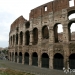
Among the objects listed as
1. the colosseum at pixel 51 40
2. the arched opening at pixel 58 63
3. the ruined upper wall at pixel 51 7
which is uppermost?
the ruined upper wall at pixel 51 7

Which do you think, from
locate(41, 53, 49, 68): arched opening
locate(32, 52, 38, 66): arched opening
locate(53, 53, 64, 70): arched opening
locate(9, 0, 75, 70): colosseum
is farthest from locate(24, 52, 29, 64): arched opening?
locate(53, 53, 64, 70): arched opening

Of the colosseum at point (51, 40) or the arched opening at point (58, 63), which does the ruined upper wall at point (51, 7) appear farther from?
the arched opening at point (58, 63)

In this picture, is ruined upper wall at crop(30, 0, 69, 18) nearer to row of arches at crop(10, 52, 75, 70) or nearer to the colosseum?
the colosseum

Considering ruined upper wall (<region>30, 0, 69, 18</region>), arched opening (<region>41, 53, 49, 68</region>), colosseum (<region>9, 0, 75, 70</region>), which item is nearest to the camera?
colosseum (<region>9, 0, 75, 70</region>)

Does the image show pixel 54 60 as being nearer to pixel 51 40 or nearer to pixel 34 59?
pixel 51 40

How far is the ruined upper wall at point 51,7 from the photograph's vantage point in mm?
19288

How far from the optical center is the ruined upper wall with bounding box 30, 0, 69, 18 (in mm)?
19288

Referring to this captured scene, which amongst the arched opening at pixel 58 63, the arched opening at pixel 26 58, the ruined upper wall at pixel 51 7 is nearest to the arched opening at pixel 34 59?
the arched opening at pixel 26 58

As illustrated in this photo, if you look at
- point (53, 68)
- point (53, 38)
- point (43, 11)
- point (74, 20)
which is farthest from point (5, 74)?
point (43, 11)

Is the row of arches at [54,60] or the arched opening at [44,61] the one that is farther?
the arched opening at [44,61]

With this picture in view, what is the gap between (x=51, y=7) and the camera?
20.8m

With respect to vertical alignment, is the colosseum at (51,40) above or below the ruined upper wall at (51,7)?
below

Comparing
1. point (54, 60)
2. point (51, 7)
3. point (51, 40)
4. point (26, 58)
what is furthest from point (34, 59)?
point (51, 7)

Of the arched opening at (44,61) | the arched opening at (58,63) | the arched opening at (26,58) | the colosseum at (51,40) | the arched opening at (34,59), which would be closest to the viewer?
the colosseum at (51,40)
